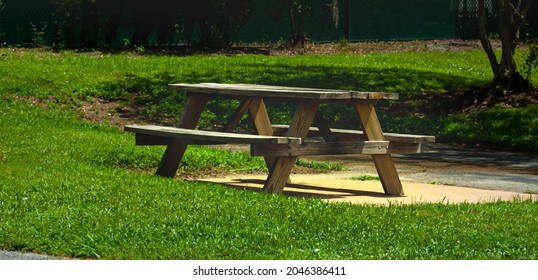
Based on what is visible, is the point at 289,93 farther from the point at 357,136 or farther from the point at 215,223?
the point at 215,223

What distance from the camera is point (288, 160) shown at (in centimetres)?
980

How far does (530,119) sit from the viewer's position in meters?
16.1

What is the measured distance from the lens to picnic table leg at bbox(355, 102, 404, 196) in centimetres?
1037

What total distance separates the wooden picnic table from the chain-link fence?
12.4 metres

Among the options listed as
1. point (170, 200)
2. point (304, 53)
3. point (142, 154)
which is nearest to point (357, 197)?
point (170, 200)

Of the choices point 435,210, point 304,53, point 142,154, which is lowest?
point 304,53

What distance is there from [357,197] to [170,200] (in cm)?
202

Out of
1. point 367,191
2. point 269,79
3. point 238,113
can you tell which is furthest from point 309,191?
point 269,79

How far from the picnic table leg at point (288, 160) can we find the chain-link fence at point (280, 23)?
13.9 meters

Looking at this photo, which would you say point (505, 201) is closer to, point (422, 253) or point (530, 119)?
point (422, 253)

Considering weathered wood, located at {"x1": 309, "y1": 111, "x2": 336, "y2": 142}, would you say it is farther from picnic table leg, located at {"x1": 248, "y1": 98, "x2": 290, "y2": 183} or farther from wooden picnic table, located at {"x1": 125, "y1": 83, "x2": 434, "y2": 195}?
picnic table leg, located at {"x1": 248, "y1": 98, "x2": 290, "y2": 183}

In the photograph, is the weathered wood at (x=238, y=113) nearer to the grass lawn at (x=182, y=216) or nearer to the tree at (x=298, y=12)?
the grass lawn at (x=182, y=216)

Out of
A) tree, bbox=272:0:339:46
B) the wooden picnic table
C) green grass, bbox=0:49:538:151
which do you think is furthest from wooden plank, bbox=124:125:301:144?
tree, bbox=272:0:339:46

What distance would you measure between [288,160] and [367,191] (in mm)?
1206
